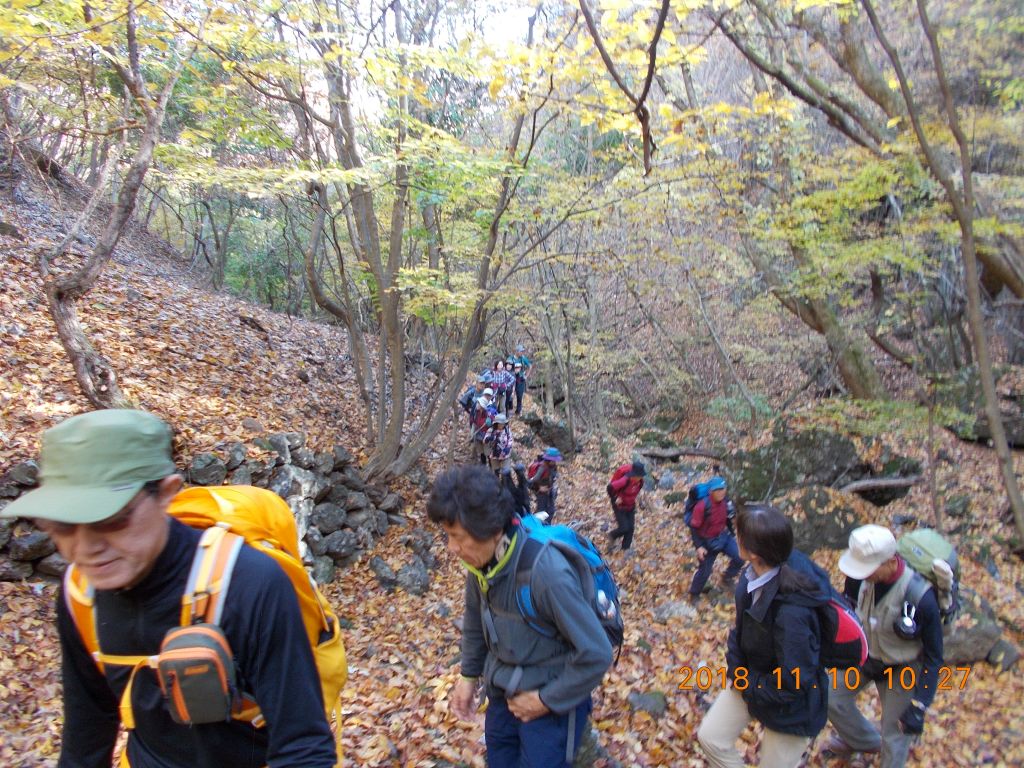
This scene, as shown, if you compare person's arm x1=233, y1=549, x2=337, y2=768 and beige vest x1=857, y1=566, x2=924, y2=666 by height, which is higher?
person's arm x1=233, y1=549, x2=337, y2=768

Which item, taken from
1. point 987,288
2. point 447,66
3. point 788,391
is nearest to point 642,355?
point 788,391

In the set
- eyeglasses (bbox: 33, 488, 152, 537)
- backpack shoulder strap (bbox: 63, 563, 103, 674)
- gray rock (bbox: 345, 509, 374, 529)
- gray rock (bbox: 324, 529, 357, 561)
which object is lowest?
gray rock (bbox: 324, 529, 357, 561)

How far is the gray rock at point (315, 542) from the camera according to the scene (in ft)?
24.7

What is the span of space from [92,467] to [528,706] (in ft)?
→ 5.57

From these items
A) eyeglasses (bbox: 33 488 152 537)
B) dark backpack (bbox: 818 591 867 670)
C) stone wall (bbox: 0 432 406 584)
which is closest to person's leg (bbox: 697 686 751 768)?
dark backpack (bbox: 818 591 867 670)

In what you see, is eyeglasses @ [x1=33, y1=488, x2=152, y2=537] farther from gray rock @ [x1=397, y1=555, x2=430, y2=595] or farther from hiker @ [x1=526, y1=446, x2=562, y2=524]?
hiker @ [x1=526, y1=446, x2=562, y2=524]

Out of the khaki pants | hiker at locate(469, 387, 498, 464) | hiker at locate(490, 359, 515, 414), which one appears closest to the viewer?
the khaki pants

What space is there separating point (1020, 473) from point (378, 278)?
1151 cm

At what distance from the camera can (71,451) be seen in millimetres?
1348

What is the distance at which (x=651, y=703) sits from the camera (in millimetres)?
4773

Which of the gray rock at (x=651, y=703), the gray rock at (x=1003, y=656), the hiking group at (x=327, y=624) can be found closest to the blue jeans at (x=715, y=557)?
the gray rock at (x=651, y=703)

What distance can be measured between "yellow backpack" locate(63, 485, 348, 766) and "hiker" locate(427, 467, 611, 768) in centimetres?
64

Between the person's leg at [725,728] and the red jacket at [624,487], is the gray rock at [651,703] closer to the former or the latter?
the person's leg at [725,728]

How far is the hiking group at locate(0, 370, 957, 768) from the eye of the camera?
1.36 m
